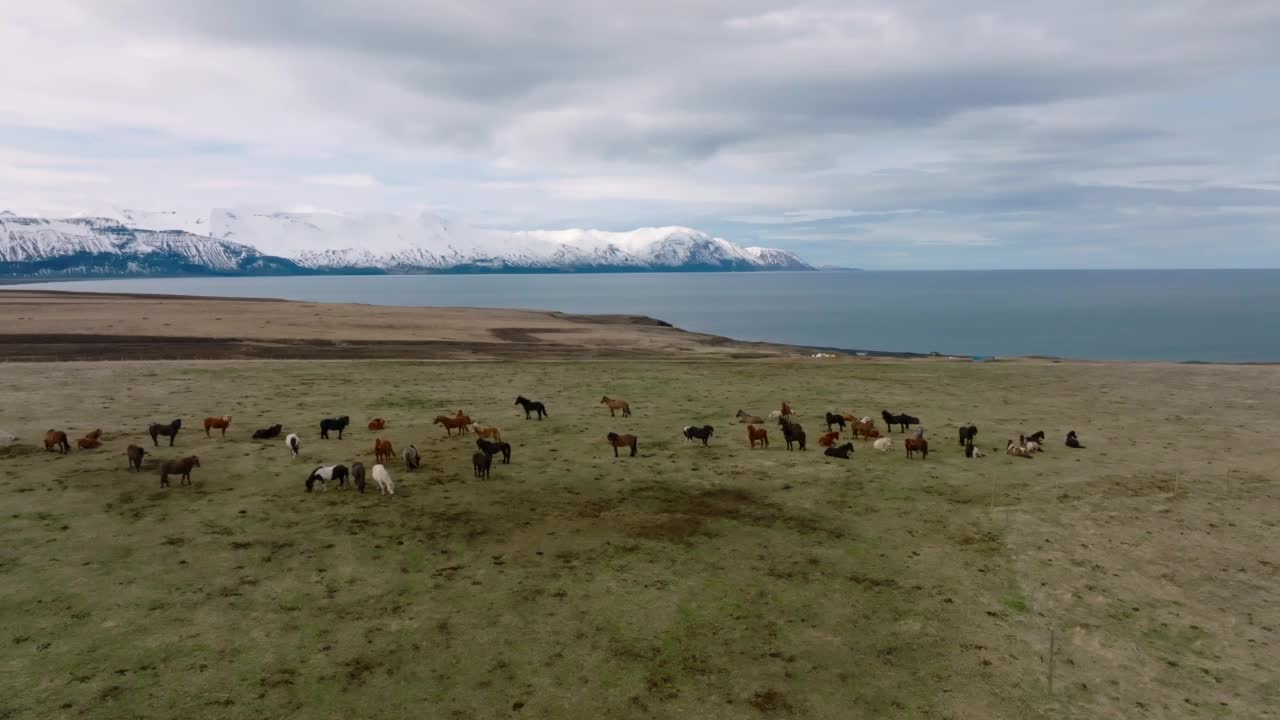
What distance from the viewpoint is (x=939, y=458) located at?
2675 centimetres

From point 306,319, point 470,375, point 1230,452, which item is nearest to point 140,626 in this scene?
point 470,375

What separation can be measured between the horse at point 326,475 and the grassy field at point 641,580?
19.8 inches

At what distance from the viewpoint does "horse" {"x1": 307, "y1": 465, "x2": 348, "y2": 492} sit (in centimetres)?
2150

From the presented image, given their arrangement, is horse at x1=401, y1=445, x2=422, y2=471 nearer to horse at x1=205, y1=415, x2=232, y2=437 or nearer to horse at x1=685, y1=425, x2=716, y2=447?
horse at x1=205, y1=415, x2=232, y2=437

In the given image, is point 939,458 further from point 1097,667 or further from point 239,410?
point 239,410

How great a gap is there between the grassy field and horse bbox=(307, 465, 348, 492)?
1.65 ft

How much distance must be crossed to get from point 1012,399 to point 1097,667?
30.6 m

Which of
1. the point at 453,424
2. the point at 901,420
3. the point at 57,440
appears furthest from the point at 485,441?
the point at 901,420

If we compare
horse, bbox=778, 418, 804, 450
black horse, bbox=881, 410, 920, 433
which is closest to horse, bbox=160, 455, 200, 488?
horse, bbox=778, 418, 804, 450

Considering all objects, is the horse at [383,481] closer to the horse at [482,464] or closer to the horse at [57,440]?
the horse at [482,464]

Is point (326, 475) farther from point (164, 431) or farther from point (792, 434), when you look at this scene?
point (792, 434)

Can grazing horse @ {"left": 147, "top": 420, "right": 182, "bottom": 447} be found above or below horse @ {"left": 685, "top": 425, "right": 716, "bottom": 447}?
below

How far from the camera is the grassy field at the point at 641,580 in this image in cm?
1189

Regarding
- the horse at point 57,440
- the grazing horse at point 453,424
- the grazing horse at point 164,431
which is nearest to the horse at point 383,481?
→ the grazing horse at point 453,424
